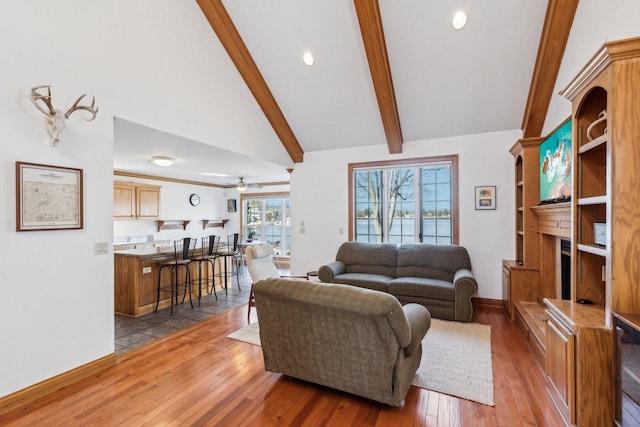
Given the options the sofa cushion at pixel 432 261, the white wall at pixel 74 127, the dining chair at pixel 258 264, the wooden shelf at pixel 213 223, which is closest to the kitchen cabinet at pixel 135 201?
the wooden shelf at pixel 213 223

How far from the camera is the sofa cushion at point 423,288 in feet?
12.7

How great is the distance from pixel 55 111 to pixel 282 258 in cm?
679

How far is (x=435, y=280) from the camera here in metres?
4.26

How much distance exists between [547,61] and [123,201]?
24.8ft

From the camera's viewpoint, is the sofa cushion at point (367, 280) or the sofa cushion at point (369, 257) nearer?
the sofa cushion at point (367, 280)

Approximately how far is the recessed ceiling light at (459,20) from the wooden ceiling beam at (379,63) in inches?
29.7

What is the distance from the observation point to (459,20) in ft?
10.6

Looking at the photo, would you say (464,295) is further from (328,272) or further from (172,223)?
(172,223)

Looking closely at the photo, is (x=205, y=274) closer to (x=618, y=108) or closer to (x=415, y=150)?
(x=415, y=150)

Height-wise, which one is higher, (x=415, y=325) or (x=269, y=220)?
(x=269, y=220)

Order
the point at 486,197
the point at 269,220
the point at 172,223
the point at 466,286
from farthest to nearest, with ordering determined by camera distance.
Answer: the point at 269,220 < the point at 172,223 < the point at 486,197 < the point at 466,286

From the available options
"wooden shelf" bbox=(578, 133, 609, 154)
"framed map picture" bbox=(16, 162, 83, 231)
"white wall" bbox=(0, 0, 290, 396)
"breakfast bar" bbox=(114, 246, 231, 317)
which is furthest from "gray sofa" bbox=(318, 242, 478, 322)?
"framed map picture" bbox=(16, 162, 83, 231)

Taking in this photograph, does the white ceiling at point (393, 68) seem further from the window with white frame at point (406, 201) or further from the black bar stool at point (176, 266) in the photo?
the black bar stool at point (176, 266)

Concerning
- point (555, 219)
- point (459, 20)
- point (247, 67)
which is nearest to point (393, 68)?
point (459, 20)
